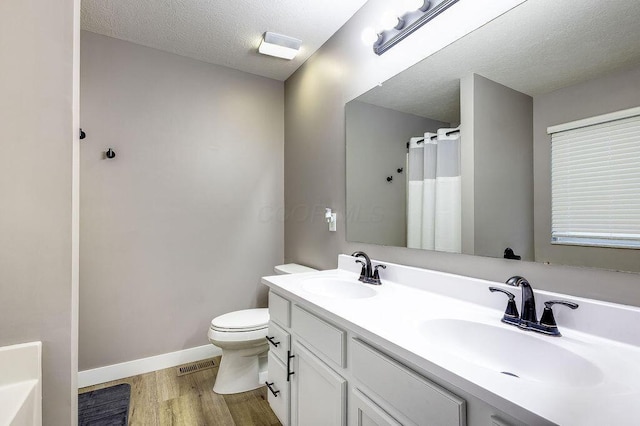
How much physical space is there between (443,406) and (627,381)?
0.38 meters

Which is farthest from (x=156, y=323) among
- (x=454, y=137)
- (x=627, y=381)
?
(x=627, y=381)

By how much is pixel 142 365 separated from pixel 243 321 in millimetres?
928

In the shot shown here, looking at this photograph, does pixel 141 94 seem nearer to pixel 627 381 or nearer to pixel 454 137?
pixel 454 137

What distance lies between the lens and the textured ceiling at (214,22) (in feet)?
5.89

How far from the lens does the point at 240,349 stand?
75.5 inches

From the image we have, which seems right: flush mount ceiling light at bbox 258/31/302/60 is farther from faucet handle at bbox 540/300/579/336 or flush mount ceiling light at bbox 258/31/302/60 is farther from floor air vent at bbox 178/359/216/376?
floor air vent at bbox 178/359/216/376

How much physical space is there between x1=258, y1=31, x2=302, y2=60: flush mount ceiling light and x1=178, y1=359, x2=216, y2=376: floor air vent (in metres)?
2.49

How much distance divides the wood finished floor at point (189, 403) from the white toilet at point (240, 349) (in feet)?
0.21

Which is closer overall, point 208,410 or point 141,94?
point 208,410

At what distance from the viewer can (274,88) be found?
8.98 ft

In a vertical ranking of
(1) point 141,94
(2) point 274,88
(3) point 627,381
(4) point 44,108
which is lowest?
(3) point 627,381

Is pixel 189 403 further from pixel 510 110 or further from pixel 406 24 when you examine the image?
pixel 406 24

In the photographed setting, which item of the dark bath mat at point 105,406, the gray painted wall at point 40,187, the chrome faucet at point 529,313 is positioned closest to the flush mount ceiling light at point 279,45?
the gray painted wall at point 40,187

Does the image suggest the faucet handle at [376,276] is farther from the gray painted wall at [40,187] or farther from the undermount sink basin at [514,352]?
the gray painted wall at [40,187]
